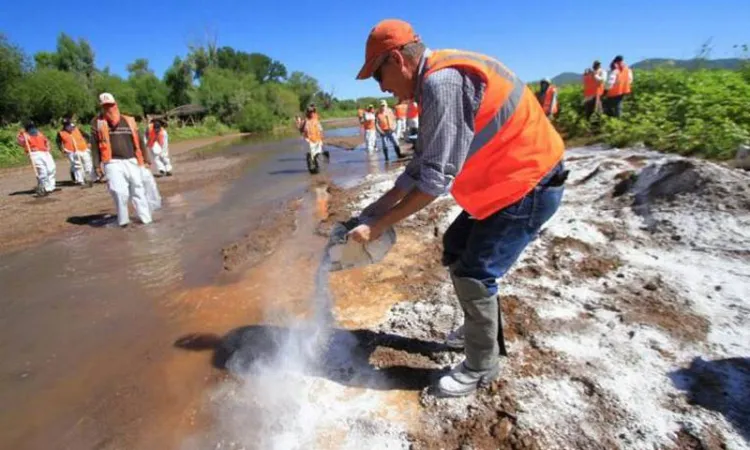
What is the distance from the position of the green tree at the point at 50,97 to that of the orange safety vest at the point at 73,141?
2059 cm

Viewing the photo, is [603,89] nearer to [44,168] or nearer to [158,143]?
[158,143]

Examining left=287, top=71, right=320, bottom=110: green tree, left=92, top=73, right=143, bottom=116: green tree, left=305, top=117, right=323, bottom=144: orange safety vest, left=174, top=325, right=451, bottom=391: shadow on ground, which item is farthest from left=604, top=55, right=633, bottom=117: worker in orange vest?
left=287, top=71, right=320, bottom=110: green tree

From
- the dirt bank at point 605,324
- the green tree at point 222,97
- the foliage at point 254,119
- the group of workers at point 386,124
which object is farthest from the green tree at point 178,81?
the dirt bank at point 605,324

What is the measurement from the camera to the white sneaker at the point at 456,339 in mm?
2803

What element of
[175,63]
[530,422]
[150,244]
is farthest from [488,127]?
[175,63]

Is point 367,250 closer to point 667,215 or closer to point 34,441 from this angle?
point 34,441

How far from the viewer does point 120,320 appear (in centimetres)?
390

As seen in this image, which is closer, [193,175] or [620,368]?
[620,368]

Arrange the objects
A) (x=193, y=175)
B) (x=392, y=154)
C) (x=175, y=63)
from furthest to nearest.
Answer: (x=175, y=63) → (x=392, y=154) → (x=193, y=175)

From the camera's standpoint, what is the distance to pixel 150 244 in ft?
20.3

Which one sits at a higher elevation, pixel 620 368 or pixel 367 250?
pixel 367 250

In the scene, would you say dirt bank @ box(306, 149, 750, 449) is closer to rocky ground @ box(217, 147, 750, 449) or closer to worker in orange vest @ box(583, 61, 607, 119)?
rocky ground @ box(217, 147, 750, 449)

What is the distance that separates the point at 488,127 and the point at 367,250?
1010 millimetres

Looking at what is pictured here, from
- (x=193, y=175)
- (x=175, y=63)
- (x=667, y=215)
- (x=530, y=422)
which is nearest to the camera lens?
(x=530, y=422)
